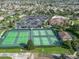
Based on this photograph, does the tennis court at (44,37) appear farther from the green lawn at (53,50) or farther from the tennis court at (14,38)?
the green lawn at (53,50)

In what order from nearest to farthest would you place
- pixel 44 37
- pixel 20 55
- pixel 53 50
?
1. pixel 20 55
2. pixel 53 50
3. pixel 44 37

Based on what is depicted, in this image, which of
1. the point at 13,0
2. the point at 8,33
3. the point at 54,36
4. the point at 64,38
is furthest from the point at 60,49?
the point at 13,0

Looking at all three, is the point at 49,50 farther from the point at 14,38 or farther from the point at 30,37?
the point at 14,38

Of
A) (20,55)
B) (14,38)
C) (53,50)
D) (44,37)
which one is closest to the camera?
(20,55)

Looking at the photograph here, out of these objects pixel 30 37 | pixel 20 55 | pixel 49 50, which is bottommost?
pixel 30 37

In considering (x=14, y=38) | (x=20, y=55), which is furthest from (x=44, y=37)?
(x=20, y=55)

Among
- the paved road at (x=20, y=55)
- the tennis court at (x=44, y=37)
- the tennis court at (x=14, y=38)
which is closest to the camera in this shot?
the paved road at (x=20, y=55)

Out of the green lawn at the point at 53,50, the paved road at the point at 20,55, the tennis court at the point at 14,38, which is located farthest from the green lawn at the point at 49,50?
the tennis court at the point at 14,38

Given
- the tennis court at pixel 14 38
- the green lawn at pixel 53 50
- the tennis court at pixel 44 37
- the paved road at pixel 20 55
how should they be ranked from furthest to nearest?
the tennis court at pixel 14 38, the tennis court at pixel 44 37, the green lawn at pixel 53 50, the paved road at pixel 20 55
